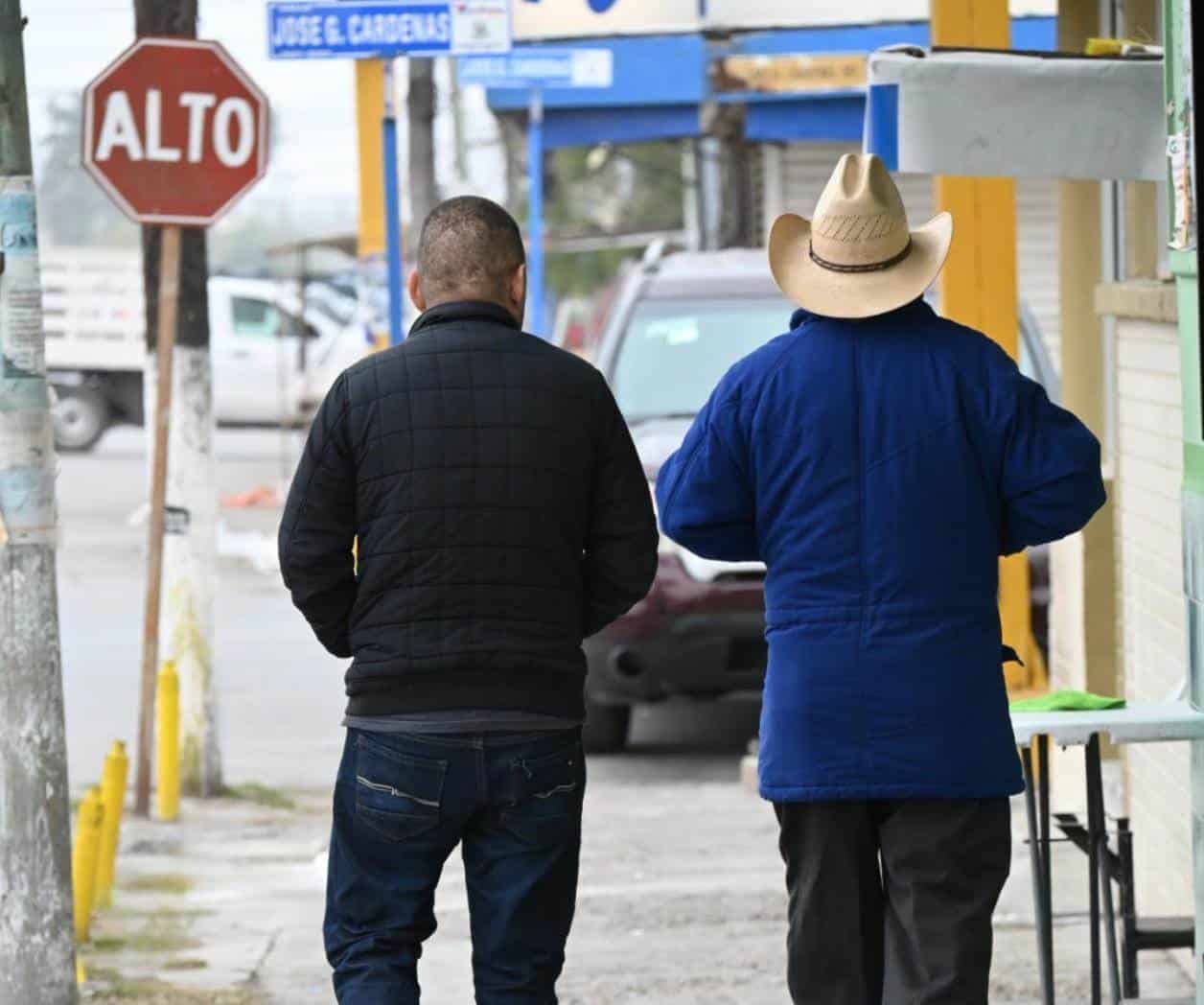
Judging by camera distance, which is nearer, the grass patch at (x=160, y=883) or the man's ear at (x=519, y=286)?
the man's ear at (x=519, y=286)

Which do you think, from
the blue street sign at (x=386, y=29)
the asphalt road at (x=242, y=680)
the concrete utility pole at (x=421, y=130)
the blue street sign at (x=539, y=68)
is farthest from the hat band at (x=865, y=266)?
the concrete utility pole at (x=421, y=130)

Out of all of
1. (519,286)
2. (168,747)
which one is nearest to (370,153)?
(168,747)

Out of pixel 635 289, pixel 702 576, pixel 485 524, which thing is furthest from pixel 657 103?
pixel 485 524

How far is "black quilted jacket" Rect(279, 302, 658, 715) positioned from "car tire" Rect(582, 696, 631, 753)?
6.28 meters

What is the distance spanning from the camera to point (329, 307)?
32031 millimetres

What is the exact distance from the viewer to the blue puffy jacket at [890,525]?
4293 mm

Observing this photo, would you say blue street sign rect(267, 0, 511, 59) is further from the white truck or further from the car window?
the car window

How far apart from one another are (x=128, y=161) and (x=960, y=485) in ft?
18.0

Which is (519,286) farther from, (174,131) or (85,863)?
(174,131)

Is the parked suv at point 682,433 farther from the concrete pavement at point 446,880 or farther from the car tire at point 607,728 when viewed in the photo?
the concrete pavement at point 446,880

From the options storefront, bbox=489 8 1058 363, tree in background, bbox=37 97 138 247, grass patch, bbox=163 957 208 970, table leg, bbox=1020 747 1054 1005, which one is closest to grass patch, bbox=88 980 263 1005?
grass patch, bbox=163 957 208 970

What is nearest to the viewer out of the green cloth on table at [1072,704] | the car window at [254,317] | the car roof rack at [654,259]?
the green cloth on table at [1072,704]

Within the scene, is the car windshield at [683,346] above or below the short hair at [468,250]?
below

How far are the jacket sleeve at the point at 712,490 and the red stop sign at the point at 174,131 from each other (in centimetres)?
505
